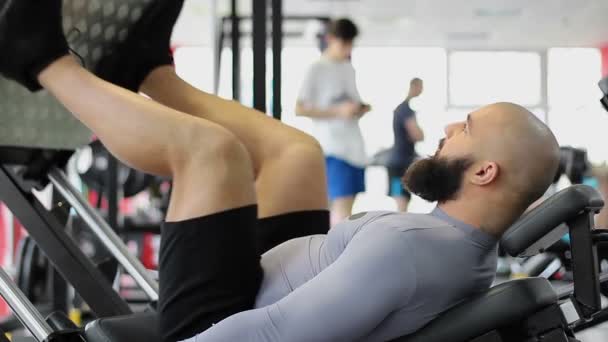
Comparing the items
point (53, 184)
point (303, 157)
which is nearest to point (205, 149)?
point (303, 157)

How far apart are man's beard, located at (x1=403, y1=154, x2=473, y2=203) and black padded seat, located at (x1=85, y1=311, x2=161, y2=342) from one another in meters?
0.46

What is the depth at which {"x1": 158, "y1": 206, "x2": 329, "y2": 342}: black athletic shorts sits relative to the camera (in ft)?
3.85

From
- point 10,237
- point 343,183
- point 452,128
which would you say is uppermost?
point 452,128

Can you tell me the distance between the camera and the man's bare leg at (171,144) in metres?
1.19

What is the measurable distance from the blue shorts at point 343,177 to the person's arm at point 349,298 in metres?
2.16

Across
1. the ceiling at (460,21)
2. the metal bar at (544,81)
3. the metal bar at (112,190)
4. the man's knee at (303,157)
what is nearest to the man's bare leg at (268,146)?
the man's knee at (303,157)

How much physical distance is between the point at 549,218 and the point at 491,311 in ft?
0.45

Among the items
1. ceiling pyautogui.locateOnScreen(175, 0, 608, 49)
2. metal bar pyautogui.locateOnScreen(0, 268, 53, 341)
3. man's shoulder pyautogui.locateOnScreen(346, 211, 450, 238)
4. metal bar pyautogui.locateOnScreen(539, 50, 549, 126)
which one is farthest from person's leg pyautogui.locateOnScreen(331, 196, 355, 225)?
metal bar pyautogui.locateOnScreen(539, 50, 549, 126)

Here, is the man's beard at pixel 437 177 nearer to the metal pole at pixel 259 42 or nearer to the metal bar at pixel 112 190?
the metal pole at pixel 259 42

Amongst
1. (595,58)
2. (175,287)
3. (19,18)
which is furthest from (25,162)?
(595,58)

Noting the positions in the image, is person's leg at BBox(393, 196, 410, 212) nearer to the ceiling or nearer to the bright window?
the ceiling

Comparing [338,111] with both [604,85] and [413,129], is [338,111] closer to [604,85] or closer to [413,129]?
[413,129]

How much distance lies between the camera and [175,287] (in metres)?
1.19

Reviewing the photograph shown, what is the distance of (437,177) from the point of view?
1114 millimetres
